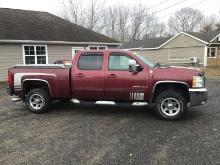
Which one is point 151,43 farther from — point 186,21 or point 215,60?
point 186,21

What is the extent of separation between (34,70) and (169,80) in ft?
12.6

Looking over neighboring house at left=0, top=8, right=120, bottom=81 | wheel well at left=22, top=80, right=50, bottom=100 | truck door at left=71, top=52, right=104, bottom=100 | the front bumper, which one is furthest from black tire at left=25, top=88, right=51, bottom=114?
neighboring house at left=0, top=8, right=120, bottom=81

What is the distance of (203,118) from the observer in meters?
7.73

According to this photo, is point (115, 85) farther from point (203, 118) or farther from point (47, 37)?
point (47, 37)

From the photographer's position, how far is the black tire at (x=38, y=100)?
8.47 metres

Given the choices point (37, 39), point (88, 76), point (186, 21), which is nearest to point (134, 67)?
point (88, 76)

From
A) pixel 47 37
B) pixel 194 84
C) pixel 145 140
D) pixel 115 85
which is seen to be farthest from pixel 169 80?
pixel 47 37

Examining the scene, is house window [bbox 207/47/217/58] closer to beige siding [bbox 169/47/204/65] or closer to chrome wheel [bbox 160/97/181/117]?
beige siding [bbox 169/47/204/65]

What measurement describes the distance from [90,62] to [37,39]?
11.3 m

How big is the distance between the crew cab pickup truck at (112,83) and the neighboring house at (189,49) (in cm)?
2807

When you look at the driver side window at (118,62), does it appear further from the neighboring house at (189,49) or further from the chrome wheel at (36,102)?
the neighboring house at (189,49)

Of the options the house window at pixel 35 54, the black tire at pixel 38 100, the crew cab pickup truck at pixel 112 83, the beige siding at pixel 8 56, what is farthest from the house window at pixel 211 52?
the black tire at pixel 38 100

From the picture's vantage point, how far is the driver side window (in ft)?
25.8

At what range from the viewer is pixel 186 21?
79.6 metres
